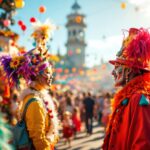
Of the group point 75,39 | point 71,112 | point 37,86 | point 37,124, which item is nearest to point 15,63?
point 37,86

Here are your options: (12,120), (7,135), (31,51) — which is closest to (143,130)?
(7,135)

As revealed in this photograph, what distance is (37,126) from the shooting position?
398cm

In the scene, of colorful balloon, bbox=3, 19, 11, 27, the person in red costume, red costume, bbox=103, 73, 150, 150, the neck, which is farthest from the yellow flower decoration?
colorful balloon, bbox=3, 19, 11, 27

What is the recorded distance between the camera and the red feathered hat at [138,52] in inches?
137

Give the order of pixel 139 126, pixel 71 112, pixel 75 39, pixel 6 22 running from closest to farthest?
pixel 139 126
pixel 6 22
pixel 71 112
pixel 75 39

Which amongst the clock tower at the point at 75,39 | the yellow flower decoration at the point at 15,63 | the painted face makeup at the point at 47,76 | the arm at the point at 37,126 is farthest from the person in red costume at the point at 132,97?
the clock tower at the point at 75,39

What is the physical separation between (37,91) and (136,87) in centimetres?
141

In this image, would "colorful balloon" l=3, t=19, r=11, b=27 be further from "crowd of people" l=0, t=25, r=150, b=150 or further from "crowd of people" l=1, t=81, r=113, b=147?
"crowd of people" l=0, t=25, r=150, b=150

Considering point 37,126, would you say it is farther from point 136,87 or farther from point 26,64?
point 136,87

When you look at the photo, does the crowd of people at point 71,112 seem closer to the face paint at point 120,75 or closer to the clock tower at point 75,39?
the face paint at point 120,75

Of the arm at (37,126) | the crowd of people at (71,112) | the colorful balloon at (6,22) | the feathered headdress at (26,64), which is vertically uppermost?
the colorful balloon at (6,22)

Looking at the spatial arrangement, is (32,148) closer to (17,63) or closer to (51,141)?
(51,141)

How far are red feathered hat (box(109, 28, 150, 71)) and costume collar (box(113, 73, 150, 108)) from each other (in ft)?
0.33

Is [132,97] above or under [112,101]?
above
